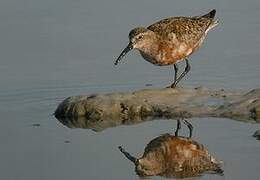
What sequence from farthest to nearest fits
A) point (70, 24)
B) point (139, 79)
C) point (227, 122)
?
1. point (70, 24)
2. point (139, 79)
3. point (227, 122)

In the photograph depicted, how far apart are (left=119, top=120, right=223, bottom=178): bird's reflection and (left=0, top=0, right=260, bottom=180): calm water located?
0.38 ft

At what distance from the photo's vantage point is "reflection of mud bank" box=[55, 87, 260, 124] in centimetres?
1138

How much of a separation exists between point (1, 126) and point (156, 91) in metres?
2.10

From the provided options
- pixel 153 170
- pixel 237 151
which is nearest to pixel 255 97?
pixel 237 151

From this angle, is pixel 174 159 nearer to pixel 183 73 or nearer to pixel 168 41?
pixel 183 73

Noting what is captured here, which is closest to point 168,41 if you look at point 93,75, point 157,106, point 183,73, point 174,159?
point 183,73

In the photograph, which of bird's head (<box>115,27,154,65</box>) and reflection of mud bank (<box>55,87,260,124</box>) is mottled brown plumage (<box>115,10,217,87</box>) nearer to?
bird's head (<box>115,27,154,65</box>)

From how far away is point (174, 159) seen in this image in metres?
9.96

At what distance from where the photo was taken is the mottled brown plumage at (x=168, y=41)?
1253 cm

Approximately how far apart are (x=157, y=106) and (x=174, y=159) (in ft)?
5.71

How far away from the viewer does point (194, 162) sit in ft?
32.2

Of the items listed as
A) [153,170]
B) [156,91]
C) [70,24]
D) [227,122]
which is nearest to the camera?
[153,170]

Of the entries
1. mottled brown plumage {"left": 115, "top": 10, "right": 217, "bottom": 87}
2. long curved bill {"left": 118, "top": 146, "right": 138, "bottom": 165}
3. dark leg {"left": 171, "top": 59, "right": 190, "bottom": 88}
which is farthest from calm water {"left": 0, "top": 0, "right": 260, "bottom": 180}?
mottled brown plumage {"left": 115, "top": 10, "right": 217, "bottom": 87}

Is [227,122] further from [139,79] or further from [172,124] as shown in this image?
[139,79]
